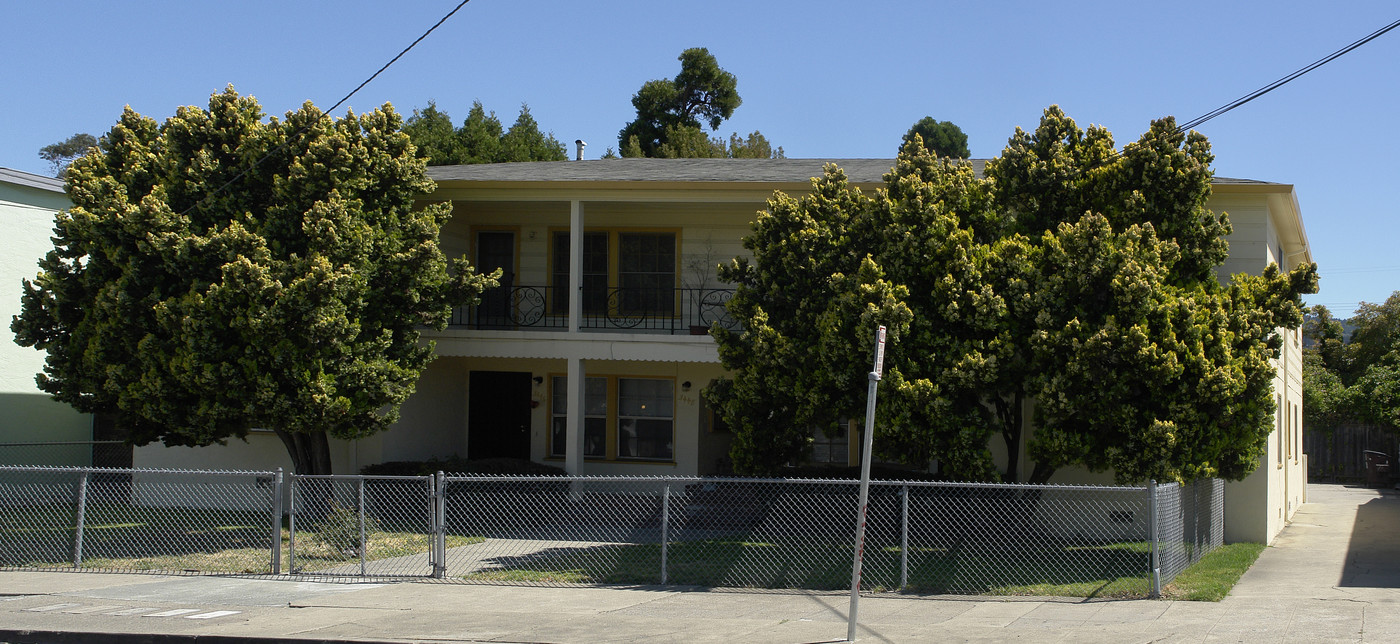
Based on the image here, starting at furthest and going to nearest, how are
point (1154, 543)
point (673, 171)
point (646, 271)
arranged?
point (646, 271) < point (673, 171) < point (1154, 543)

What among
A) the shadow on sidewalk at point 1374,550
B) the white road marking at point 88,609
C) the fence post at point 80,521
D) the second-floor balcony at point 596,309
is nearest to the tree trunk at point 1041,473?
the shadow on sidewalk at point 1374,550

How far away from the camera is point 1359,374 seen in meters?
35.6

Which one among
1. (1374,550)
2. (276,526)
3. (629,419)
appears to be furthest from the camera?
(629,419)

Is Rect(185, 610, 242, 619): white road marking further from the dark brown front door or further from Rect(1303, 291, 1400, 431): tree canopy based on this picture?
Rect(1303, 291, 1400, 431): tree canopy

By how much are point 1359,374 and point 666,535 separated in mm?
33124

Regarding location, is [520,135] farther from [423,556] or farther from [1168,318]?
[1168,318]

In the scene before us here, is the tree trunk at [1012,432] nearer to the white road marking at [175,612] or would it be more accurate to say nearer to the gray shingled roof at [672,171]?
the gray shingled roof at [672,171]

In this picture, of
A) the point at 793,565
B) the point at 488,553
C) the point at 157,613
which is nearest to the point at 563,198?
the point at 488,553

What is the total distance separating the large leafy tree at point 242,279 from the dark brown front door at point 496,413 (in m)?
4.06

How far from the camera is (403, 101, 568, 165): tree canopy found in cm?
3638

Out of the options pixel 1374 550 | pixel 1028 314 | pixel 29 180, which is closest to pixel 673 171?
pixel 1028 314

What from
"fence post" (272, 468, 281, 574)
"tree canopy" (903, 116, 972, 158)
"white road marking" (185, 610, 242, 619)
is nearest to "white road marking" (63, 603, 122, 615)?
"white road marking" (185, 610, 242, 619)

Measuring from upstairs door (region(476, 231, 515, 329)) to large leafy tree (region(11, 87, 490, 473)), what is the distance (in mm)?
3301

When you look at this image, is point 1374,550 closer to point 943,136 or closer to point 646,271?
point 646,271
